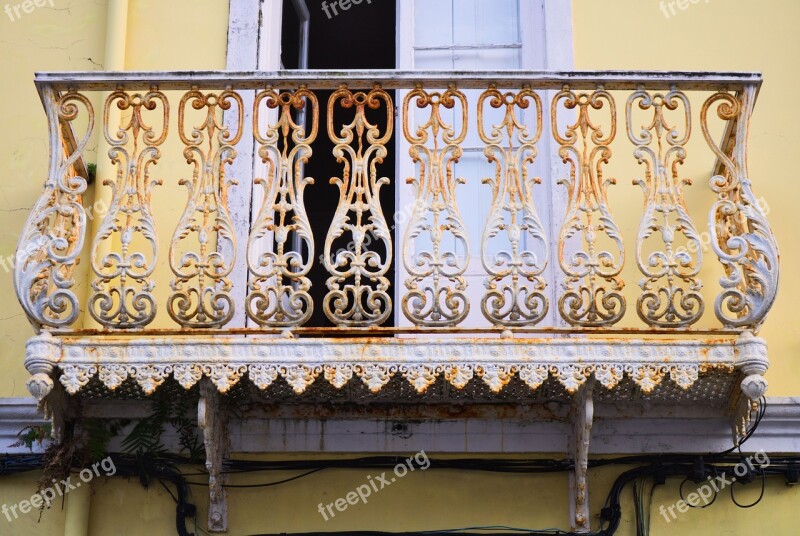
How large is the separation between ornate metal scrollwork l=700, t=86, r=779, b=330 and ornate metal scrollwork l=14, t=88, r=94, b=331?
3.02m

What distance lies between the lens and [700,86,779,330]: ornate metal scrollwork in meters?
6.72

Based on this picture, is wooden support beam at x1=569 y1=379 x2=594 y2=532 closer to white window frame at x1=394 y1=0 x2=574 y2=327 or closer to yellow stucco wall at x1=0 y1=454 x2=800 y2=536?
yellow stucco wall at x1=0 y1=454 x2=800 y2=536

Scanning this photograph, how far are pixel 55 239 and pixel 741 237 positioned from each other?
10.7 feet

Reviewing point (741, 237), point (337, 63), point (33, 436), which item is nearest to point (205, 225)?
point (33, 436)

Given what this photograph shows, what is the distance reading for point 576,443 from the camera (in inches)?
276

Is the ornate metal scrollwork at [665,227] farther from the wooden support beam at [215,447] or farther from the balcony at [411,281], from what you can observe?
the wooden support beam at [215,447]

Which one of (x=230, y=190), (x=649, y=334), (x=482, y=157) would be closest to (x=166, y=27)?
(x=230, y=190)

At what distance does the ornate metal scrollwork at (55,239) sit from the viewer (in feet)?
22.1

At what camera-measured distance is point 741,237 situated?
681cm

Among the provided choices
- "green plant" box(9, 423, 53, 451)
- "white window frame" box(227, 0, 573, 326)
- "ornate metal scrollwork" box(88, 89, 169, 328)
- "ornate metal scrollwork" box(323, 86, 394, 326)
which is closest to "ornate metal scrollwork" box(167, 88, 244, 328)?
"ornate metal scrollwork" box(88, 89, 169, 328)

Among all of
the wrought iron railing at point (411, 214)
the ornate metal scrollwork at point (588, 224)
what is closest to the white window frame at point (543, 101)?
the wrought iron railing at point (411, 214)

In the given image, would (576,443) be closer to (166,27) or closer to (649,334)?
(649,334)

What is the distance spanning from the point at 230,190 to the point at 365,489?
1.84 m

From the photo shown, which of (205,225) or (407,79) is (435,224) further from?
(205,225)
